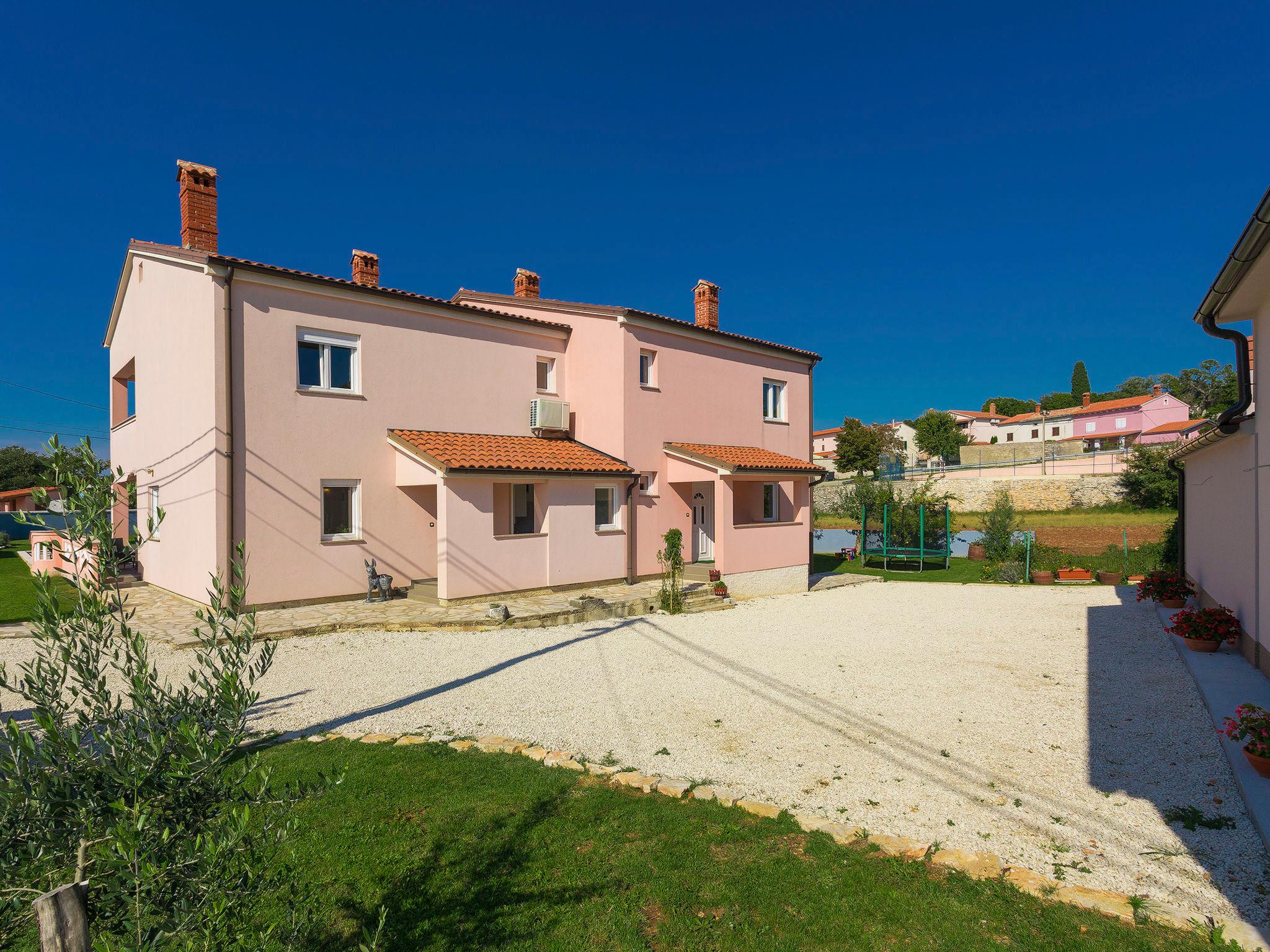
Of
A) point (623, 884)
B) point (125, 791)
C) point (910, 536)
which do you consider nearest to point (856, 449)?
point (910, 536)

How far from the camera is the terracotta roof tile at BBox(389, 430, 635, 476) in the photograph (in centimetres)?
1462

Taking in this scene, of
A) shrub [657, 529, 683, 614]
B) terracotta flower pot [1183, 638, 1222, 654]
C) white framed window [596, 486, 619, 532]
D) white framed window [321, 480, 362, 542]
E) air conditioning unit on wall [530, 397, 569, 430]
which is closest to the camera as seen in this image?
terracotta flower pot [1183, 638, 1222, 654]

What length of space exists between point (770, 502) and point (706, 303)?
6.75 m

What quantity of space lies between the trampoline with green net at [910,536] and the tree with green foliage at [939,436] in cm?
5457

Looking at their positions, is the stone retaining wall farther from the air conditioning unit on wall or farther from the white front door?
the air conditioning unit on wall

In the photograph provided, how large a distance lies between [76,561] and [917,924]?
472 cm

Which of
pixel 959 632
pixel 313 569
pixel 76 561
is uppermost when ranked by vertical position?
pixel 76 561

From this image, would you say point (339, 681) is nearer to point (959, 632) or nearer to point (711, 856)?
point (711, 856)

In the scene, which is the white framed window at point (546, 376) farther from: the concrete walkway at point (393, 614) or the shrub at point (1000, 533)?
the shrub at point (1000, 533)

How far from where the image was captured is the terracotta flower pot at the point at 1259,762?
565cm

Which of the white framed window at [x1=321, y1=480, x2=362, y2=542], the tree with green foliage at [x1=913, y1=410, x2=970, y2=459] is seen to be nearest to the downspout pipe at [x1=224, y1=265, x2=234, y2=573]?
the white framed window at [x1=321, y1=480, x2=362, y2=542]

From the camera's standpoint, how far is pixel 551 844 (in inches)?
187

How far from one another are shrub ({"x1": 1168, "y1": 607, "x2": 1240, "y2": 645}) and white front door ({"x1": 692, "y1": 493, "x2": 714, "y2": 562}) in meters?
11.5

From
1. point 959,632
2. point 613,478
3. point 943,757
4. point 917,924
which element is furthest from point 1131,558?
point 917,924
